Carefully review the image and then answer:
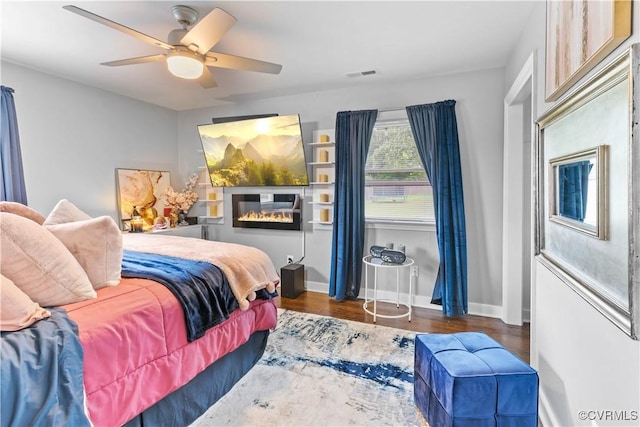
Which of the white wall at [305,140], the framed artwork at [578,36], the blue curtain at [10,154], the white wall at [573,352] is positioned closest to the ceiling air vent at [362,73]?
the white wall at [305,140]

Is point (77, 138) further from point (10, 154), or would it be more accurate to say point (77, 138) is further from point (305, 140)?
point (305, 140)

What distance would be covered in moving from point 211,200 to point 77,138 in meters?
1.73

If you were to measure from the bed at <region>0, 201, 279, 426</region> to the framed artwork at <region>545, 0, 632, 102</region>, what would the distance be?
198 cm

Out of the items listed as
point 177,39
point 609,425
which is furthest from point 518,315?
point 177,39

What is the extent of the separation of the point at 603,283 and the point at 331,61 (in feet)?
8.96

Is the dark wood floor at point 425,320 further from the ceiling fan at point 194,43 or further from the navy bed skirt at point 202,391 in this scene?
the ceiling fan at point 194,43

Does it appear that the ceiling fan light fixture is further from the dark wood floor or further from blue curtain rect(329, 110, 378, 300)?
the dark wood floor

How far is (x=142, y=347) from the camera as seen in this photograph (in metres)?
1.37

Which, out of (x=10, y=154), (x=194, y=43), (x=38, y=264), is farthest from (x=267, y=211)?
(x=38, y=264)

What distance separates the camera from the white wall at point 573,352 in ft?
3.24

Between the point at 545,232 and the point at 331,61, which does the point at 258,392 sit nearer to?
the point at 545,232

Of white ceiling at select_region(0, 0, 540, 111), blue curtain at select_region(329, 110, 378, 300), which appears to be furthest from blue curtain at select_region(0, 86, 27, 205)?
blue curtain at select_region(329, 110, 378, 300)

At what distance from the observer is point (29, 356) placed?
989 millimetres

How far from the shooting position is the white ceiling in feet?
7.06
